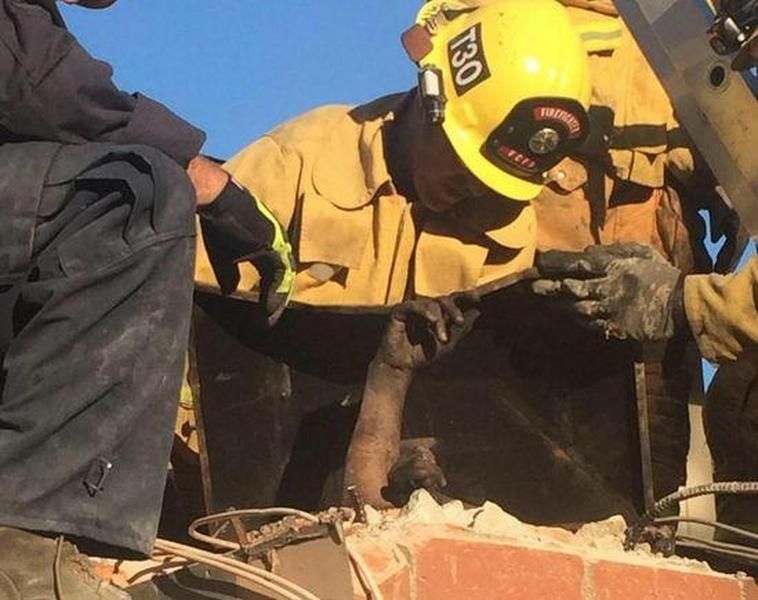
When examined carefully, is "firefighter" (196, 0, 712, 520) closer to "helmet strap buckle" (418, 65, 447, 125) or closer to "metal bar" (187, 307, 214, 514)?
"helmet strap buckle" (418, 65, 447, 125)

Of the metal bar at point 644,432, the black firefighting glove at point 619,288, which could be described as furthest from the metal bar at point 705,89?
the metal bar at point 644,432

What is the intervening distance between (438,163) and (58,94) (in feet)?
7.41

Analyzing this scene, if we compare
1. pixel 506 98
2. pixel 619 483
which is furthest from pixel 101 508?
pixel 506 98

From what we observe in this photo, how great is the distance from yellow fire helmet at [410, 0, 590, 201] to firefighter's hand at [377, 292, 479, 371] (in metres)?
0.45

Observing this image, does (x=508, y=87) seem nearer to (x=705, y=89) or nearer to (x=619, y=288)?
(x=619, y=288)

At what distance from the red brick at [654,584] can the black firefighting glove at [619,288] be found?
89 cm

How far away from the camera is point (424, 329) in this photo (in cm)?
390

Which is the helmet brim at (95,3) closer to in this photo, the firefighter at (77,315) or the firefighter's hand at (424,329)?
the firefighter at (77,315)

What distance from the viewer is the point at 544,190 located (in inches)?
175

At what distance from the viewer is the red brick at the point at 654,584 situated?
2881 mm

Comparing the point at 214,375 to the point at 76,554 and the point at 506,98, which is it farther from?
the point at 76,554

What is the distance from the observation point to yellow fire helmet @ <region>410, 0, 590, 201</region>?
4.26m

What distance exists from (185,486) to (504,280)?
39.3 inches

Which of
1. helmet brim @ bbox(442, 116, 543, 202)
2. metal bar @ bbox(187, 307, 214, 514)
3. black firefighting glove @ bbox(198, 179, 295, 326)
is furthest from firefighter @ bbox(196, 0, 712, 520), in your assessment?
black firefighting glove @ bbox(198, 179, 295, 326)
